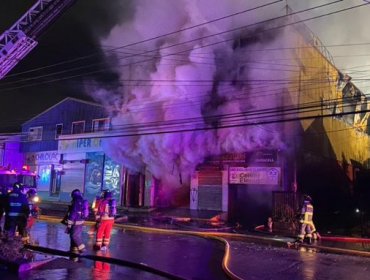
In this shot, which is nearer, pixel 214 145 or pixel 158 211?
pixel 214 145

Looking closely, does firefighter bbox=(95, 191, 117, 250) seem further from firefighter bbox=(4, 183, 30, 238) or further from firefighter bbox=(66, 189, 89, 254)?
firefighter bbox=(4, 183, 30, 238)

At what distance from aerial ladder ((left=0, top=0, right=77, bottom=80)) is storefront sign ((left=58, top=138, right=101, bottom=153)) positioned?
11347mm

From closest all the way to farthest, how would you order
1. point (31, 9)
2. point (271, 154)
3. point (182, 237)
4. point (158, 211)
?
point (182, 237)
point (31, 9)
point (271, 154)
point (158, 211)

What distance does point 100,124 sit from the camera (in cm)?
Result: 3097

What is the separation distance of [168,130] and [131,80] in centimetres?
375

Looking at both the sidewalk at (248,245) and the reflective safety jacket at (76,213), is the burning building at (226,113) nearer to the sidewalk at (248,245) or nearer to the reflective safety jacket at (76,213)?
the sidewalk at (248,245)

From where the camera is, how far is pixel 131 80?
81.9 feet

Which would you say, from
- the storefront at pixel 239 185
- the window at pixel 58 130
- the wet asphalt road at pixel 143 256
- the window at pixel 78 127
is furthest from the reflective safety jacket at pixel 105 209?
the window at pixel 58 130

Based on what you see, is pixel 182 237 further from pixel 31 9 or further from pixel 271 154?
pixel 31 9

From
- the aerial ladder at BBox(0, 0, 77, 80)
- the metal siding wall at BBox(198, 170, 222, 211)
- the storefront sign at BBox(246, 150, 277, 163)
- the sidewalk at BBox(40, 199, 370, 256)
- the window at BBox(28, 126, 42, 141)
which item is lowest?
the sidewalk at BBox(40, 199, 370, 256)

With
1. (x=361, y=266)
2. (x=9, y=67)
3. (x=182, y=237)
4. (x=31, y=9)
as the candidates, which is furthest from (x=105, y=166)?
(x=361, y=266)

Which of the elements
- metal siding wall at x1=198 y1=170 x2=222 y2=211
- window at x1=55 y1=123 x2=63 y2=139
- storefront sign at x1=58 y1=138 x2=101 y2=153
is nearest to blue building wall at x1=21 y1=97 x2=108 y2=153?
window at x1=55 y1=123 x2=63 y2=139

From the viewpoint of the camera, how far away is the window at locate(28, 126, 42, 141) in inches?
1422

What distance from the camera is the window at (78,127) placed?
32.3 metres
